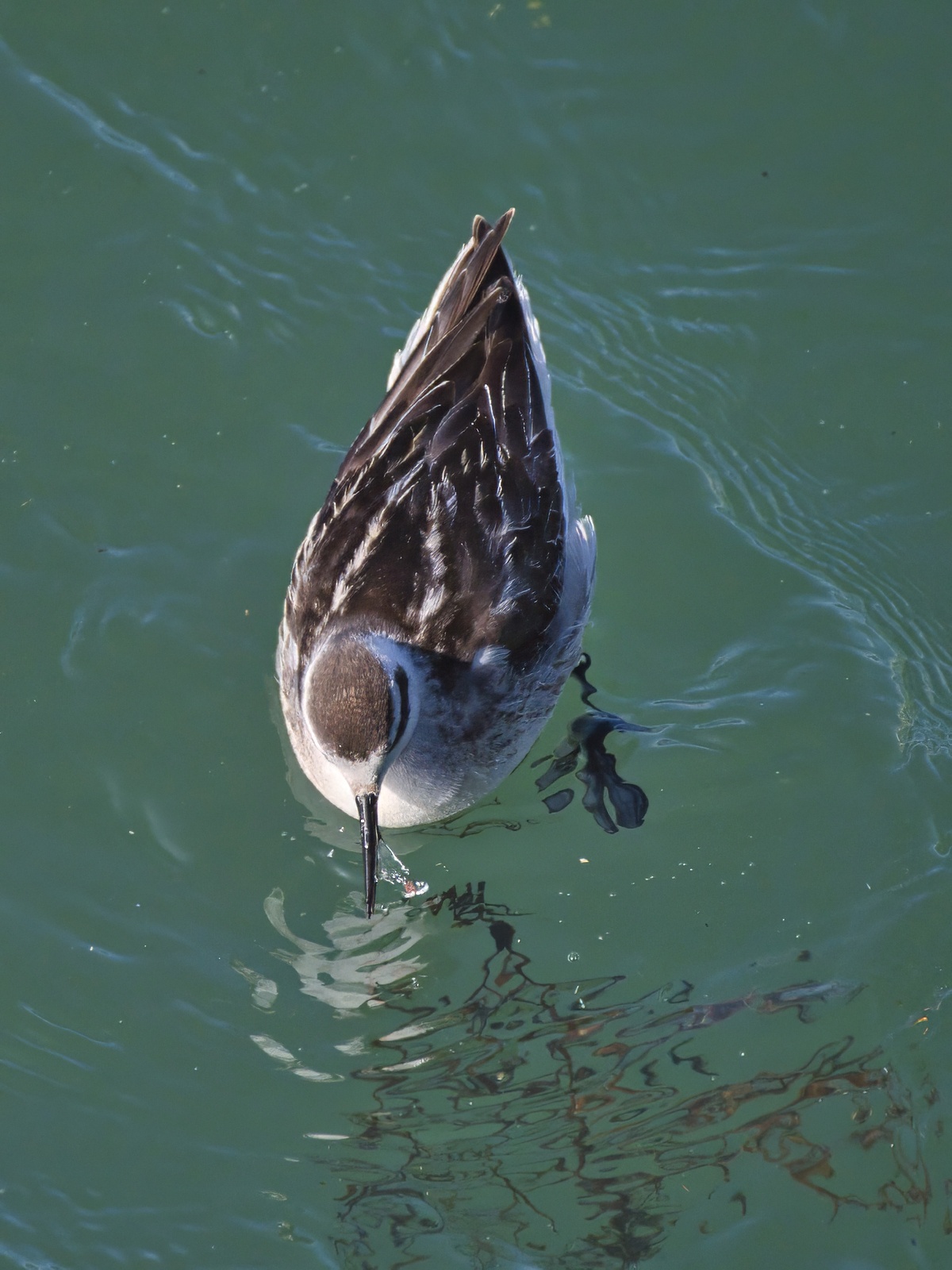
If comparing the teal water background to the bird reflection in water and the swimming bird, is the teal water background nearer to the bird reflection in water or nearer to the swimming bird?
the bird reflection in water

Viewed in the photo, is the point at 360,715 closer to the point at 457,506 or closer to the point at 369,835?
the point at 369,835

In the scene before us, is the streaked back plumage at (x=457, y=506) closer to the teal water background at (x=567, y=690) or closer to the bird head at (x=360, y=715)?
the bird head at (x=360, y=715)

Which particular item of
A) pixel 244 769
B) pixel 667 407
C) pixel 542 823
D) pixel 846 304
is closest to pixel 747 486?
pixel 667 407

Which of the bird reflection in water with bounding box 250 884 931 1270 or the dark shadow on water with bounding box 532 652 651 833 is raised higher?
the dark shadow on water with bounding box 532 652 651 833

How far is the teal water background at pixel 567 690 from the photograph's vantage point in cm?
507

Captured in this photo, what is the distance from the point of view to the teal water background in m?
5.07

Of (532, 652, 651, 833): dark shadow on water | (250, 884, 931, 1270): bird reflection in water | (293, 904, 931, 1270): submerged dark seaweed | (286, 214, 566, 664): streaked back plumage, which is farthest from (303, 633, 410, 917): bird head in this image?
(532, 652, 651, 833): dark shadow on water

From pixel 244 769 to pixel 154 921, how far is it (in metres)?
0.79

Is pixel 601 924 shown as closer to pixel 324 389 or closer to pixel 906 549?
pixel 906 549

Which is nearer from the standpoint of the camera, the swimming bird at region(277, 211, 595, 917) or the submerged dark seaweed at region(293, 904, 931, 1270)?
the submerged dark seaweed at region(293, 904, 931, 1270)

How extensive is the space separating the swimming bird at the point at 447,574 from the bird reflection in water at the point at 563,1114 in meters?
0.58

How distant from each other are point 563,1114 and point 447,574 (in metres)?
2.18

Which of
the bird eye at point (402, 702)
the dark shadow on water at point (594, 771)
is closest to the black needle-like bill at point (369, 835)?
the bird eye at point (402, 702)

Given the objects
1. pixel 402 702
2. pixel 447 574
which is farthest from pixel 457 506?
pixel 402 702
